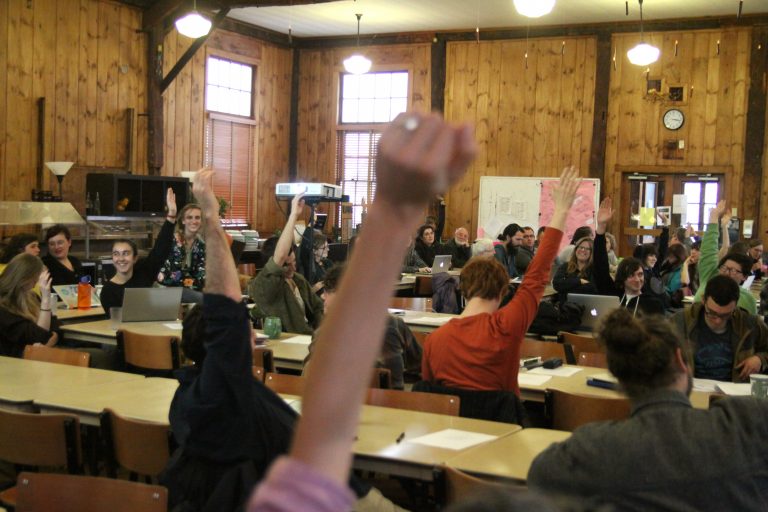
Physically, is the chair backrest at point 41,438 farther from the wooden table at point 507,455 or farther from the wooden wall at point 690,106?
the wooden wall at point 690,106

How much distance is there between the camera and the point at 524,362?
17.2ft

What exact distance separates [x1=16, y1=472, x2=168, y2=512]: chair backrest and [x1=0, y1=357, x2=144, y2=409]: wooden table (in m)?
1.38

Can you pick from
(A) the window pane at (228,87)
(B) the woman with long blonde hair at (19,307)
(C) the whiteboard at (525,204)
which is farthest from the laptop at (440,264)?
(A) the window pane at (228,87)

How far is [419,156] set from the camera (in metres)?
0.52

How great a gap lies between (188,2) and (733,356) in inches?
399

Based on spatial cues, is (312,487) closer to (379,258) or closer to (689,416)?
(379,258)

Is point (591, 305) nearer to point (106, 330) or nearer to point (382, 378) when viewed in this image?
point (382, 378)

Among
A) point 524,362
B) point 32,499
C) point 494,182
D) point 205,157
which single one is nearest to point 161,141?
point 205,157

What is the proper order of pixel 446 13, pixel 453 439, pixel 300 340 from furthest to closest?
A: pixel 446 13, pixel 300 340, pixel 453 439

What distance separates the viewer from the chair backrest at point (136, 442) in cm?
355

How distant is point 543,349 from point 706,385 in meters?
1.17

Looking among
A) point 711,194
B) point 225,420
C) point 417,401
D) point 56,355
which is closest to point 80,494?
point 225,420

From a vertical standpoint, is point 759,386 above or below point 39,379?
above

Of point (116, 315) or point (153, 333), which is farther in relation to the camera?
point (116, 315)
